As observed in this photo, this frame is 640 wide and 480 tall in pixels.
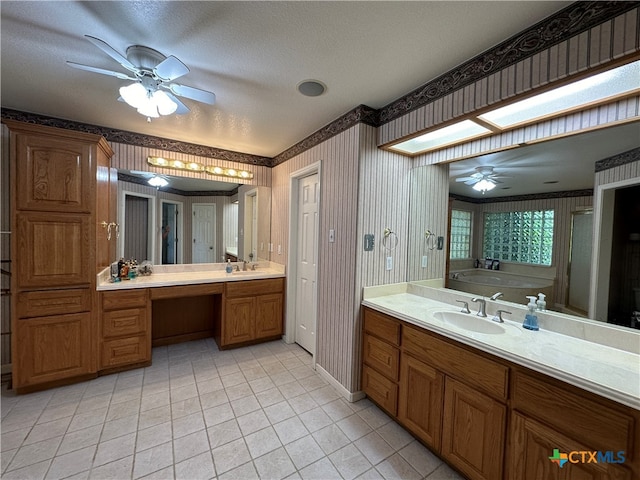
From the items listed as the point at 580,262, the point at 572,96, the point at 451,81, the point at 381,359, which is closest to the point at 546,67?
the point at 572,96

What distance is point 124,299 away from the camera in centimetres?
258

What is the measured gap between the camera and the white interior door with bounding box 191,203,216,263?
3.46 m

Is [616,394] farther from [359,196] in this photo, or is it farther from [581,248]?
[359,196]

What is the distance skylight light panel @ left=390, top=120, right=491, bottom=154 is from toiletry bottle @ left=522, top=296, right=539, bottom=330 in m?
1.23

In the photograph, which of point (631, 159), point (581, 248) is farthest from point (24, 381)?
point (631, 159)

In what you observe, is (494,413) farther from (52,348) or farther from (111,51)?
(52,348)

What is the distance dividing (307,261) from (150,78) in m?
2.20

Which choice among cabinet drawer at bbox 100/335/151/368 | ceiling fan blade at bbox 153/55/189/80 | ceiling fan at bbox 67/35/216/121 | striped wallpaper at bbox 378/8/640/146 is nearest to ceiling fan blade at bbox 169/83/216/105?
ceiling fan at bbox 67/35/216/121

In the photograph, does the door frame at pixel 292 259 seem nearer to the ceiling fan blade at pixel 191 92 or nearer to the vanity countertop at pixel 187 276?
the vanity countertop at pixel 187 276

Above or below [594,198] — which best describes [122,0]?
above

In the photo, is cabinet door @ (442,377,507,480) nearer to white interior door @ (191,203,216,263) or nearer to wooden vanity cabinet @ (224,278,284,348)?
wooden vanity cabinet @ (224,278,284,348)

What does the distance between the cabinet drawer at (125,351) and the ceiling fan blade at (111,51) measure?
2.40m

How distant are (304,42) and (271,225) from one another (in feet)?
8.42

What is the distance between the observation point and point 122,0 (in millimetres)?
1248
